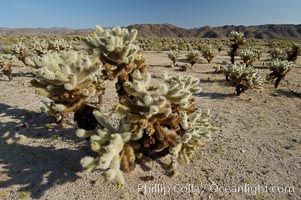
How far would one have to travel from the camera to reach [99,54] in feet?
15.9

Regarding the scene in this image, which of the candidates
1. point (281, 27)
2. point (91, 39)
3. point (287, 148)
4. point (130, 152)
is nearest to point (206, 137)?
point (130, 152)

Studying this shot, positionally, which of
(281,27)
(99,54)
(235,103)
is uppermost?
(281,27)

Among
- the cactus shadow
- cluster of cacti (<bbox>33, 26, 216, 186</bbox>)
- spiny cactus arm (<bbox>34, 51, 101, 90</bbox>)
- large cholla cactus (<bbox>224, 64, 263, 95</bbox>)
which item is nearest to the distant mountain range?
large cholla cactus (<bbox>224, 64, 263, 95</bbox>)

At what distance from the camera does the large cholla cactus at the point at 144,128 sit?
4084 millimetres

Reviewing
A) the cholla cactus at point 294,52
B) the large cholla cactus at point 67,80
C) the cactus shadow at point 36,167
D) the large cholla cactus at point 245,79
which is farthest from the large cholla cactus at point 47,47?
the cholla cactus at point 294,52

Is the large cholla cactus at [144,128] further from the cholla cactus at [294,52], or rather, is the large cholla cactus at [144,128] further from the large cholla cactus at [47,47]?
the cholla cactus at [294,52]

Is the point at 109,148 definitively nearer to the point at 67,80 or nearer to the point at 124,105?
the point at 124,105

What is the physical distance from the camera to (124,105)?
177 inches

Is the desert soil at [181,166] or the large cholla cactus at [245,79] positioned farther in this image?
the large cholla cactus at [245,79]

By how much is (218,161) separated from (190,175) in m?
0.84

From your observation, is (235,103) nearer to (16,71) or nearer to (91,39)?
→ (91,39)

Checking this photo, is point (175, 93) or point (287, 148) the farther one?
point (287, 148)

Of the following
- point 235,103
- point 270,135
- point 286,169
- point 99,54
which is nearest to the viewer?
point 99,54

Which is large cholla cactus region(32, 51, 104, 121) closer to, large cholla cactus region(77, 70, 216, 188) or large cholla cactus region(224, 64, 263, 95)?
large cholla cactus region(77, 70, 216, 188)
